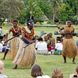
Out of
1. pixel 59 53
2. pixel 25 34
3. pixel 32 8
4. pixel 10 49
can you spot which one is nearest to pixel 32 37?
pixel 25 34

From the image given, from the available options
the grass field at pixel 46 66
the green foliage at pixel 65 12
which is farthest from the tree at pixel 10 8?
the grass field at pixel 46 66

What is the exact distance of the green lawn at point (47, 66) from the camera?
12891 millimetres

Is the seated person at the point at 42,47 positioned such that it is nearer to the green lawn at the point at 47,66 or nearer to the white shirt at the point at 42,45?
the white shirt at the point at 42,45

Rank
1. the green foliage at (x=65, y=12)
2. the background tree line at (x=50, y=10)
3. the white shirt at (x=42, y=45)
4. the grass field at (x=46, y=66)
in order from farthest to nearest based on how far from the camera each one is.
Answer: the green foliage at (x=65, y=12), the background tree line at (x=50, y=10), the white shirt at (x=42, y=45), the grass field at (x=46, y=66)

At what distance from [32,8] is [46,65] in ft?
185

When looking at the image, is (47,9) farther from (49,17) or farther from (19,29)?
(19,29)

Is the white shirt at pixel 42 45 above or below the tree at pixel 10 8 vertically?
below

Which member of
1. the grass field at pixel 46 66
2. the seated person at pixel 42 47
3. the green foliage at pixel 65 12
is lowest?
the grass field at pixel 46 66

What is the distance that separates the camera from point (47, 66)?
14.9m

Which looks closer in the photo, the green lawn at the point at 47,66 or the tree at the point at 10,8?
the green lawn at the point at 47,66

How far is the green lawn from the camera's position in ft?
42.3

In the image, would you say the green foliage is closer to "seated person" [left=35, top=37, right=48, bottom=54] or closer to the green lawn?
"seated person" [left=35, top=37, right=48, bottom=54]

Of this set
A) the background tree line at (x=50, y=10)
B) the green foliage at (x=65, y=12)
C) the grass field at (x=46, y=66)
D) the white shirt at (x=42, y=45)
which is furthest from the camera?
the green foliage at (x=65, y=12)

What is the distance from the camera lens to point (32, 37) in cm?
1386
